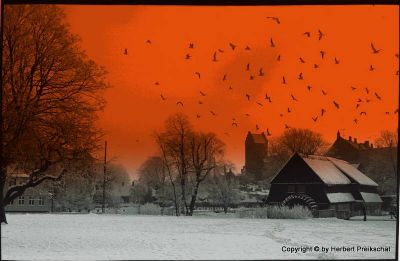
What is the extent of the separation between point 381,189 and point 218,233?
7.03 feet

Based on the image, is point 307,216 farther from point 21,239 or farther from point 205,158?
point 21,239

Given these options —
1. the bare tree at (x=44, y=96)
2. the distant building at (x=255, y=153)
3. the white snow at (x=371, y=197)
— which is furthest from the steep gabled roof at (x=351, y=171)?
the bare tree at (x=44, y=96)

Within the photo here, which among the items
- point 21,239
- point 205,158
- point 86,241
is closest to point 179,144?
point 205,158

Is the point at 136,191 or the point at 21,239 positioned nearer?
the point at 21,239

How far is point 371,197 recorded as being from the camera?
8281mm

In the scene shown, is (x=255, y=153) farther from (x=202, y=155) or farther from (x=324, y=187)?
(x=324, y=187)

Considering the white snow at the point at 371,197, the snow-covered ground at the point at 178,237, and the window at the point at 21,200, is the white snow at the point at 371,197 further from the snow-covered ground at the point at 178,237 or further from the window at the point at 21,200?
the window at the point at 21,200

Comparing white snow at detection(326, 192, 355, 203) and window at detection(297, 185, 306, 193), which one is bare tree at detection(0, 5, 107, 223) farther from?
white snow at detection(326, 192, 355, 203)

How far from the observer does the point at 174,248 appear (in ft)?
25.6

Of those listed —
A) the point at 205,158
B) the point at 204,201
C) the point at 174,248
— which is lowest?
the point at 174,248

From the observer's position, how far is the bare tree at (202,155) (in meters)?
8.20

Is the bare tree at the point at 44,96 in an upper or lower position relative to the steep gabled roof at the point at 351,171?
upper

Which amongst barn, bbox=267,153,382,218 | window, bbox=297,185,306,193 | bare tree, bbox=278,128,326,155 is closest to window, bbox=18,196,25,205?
barn, bbox=267,153,382,218

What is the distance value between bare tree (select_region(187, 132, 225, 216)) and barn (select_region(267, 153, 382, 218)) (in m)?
0.81
